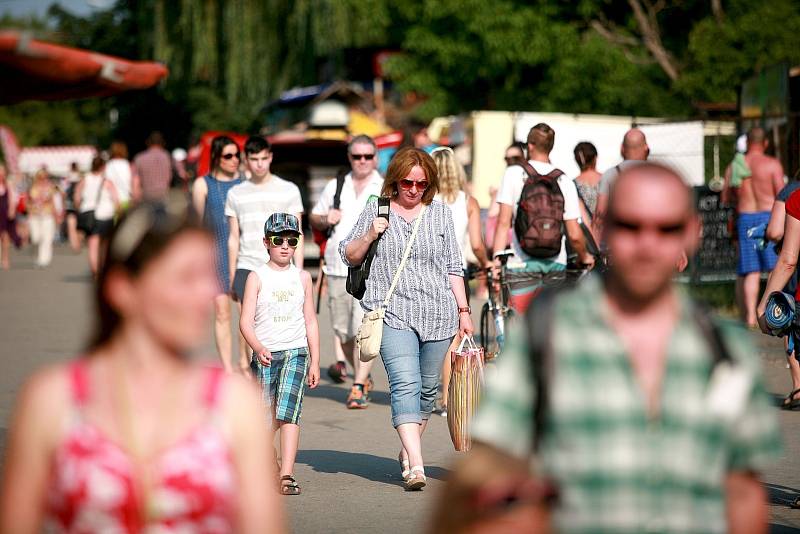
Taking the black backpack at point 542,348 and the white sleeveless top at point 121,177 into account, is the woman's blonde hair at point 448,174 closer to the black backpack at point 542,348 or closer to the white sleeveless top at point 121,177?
the black backpack at point 542,348

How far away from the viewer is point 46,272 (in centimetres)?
2692

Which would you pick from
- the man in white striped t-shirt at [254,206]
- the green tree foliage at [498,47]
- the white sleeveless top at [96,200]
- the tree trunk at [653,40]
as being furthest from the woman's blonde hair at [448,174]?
the tree trunk at [653,40]

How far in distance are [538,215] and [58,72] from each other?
4.89m

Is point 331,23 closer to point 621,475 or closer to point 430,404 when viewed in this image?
point 430,404

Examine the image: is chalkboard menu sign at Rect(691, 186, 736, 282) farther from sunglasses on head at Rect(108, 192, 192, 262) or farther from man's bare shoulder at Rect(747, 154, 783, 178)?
sunglasses on head at Rect(108, 192, 192, 262)

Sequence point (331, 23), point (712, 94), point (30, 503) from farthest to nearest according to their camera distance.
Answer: point (331, 23), point (712, 94), point (30, 503)

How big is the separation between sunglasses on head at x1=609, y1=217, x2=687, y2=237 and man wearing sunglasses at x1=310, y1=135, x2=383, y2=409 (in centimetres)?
751

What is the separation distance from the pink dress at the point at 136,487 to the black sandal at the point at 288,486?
4.61 m

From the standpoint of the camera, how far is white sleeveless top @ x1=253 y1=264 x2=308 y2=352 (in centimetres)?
767

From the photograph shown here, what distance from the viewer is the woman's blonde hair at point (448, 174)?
35.0 ft

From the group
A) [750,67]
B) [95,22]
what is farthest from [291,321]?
[95,22]

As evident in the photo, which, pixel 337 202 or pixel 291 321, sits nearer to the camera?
pixel 291 321

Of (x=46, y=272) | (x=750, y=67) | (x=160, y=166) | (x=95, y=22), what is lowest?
(x=46, y=272)

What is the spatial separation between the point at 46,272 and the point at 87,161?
3652cm
